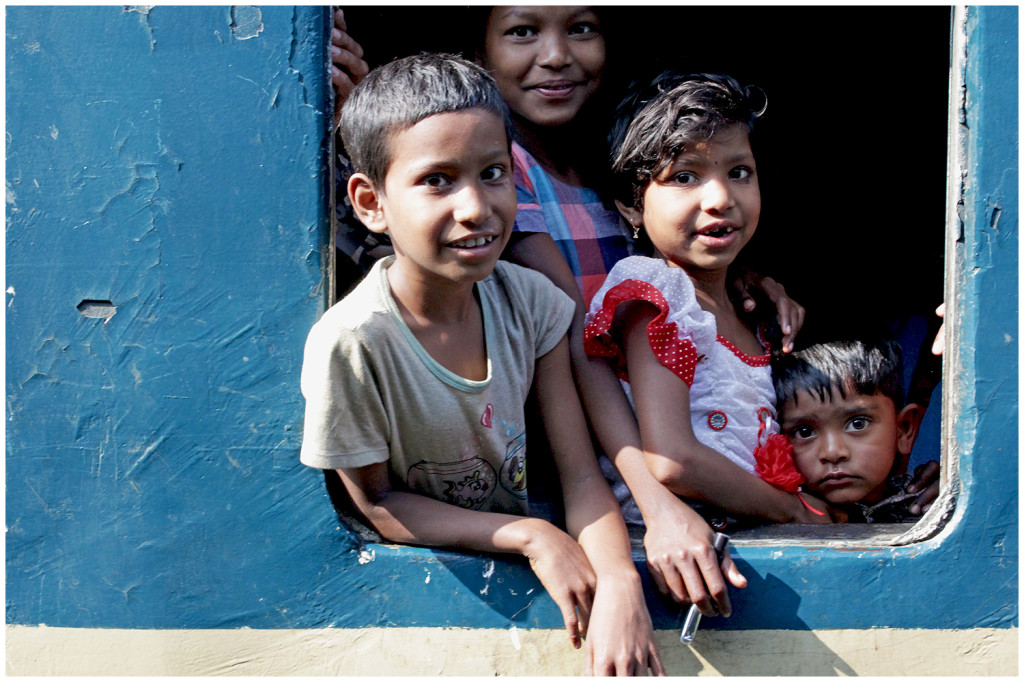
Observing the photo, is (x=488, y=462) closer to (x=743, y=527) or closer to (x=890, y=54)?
(x=743, y=527)

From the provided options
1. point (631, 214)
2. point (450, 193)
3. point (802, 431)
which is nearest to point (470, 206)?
point (450, 193)

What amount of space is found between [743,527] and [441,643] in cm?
79

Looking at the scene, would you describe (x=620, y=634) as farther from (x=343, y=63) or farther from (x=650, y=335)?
(x=343, y=63)

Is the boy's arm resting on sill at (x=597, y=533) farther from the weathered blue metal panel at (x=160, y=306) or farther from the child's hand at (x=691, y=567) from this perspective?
the weathered blue metal panel at (x=160, y=306)

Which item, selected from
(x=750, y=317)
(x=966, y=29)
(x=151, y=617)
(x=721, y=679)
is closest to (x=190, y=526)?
(x=151, y=617)

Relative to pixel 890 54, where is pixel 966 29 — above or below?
below

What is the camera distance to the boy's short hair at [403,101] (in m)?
1.89

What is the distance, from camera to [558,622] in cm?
198

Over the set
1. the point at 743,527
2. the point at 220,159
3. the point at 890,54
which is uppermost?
the point at 890,54

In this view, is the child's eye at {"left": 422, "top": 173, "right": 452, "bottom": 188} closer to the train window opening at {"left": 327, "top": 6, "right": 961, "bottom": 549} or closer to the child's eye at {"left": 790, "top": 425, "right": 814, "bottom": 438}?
the child's eye at {"left": 790, "top": 425, "right": 814, "bottom": 438}

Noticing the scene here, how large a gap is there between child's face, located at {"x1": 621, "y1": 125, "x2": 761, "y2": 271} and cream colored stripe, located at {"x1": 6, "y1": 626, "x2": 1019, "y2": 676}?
958 mm

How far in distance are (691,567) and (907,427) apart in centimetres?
114

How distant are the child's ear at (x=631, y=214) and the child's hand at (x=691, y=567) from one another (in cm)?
90

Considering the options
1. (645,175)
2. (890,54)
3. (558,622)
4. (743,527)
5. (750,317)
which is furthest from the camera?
(890,54)
